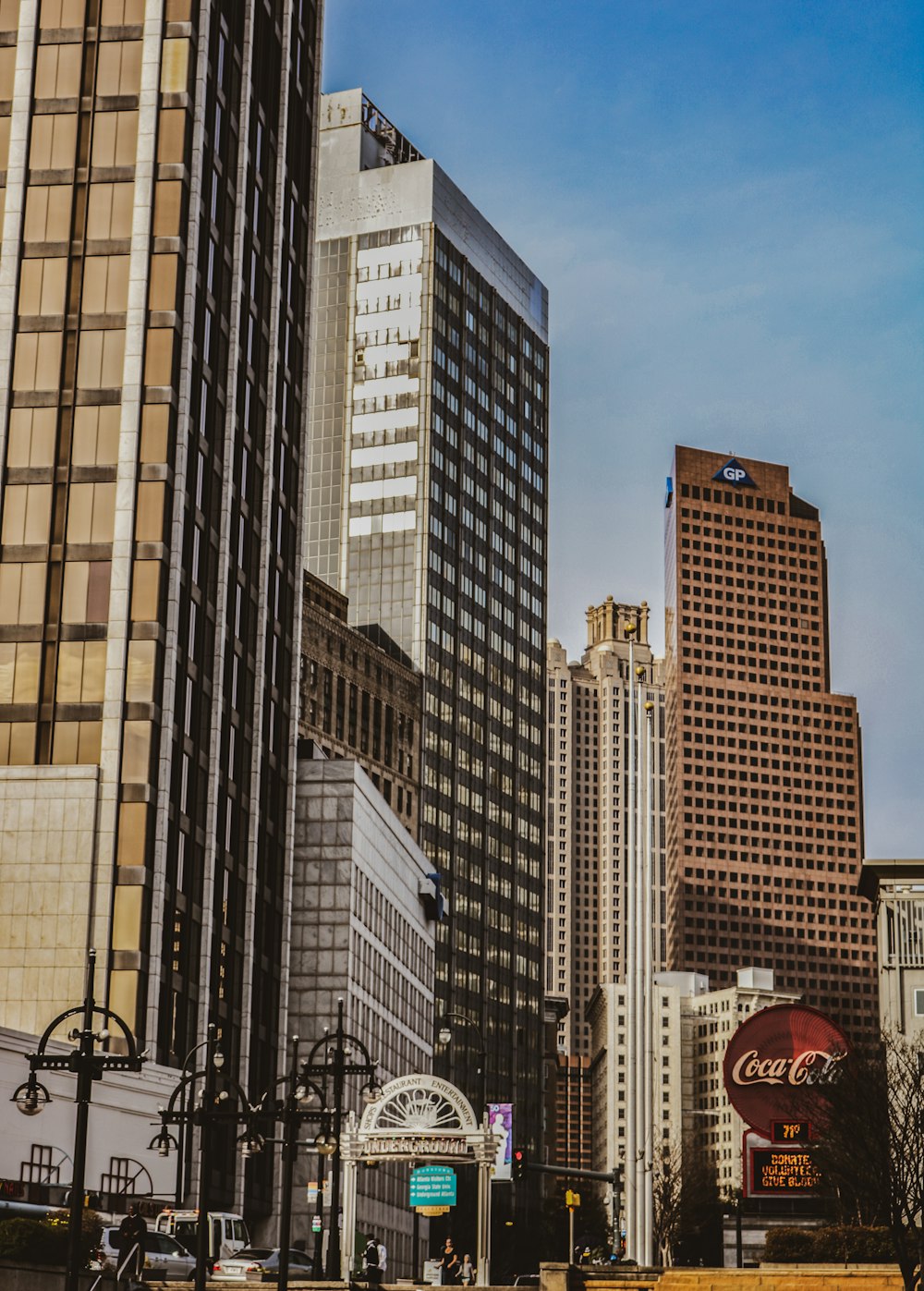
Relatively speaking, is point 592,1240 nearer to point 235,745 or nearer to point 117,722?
point 235,745

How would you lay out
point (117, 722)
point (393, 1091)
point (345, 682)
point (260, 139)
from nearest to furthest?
point (393, 1091) < point (117, 722) < point (260, 139) < point (345, 682)

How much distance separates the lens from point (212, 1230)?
64.9 metres

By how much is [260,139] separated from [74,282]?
69.4ft

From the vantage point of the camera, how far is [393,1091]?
69.7 m

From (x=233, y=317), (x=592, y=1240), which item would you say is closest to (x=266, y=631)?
(x=233, y=317)

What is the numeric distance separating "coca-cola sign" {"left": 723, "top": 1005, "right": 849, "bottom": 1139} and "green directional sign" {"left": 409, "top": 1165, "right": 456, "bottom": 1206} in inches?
449

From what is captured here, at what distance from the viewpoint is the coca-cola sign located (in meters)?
74.9

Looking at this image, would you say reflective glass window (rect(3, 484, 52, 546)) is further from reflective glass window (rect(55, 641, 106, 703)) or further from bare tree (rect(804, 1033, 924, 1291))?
bare tree (rect(804, 1033, 924, 1291))

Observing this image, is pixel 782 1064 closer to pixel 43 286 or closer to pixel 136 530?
pixel 136 530

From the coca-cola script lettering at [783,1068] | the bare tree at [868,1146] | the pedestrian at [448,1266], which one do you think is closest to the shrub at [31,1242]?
the pedestrian at [448,1266]

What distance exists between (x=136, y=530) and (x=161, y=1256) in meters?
40.7

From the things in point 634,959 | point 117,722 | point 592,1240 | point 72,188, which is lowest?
point 592,1240

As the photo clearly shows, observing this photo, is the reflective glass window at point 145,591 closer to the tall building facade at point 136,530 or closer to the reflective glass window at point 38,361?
the tall building facade at point 136,530

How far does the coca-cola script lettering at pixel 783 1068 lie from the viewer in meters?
75.2
